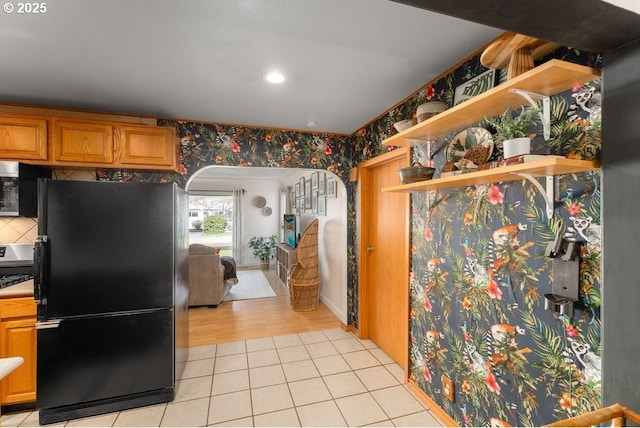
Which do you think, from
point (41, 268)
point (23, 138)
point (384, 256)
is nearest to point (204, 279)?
point (41, 268)

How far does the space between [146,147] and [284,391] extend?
8.08ft

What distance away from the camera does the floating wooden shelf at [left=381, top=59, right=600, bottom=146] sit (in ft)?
3.63

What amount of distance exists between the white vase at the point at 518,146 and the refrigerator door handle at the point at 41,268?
284cm

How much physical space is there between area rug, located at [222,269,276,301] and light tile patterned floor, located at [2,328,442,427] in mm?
1849

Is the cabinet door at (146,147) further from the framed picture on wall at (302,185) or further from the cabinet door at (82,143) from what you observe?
the framed picture on wall at (302,185)

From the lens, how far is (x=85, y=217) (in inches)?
80.1

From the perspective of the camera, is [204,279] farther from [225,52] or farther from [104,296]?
[225,52]

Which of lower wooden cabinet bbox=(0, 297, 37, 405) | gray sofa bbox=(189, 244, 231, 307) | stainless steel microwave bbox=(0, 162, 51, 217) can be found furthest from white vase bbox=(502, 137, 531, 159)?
gray sofa bbox=(189, 244, 231, 307)

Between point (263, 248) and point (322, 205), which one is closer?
point (322, 205)

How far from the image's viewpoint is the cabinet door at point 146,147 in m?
2.56

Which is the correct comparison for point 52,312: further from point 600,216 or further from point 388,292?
point 600,216

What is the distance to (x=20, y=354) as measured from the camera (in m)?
2.11

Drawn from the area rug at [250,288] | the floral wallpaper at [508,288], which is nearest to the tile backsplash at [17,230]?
the area rug at [250,288]

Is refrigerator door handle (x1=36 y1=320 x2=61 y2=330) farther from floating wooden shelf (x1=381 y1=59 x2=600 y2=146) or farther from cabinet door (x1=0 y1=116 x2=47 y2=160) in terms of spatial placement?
floating wooden shelf (x1=381 y1=59 x2=600 y2=146)
